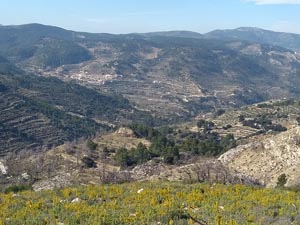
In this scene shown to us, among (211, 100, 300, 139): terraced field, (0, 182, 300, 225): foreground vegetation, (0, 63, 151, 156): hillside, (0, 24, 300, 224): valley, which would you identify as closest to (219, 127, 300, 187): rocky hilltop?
(0, 24, 300, 224): valley

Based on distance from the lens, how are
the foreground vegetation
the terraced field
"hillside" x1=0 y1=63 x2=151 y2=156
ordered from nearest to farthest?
the foreground vegetation
the terraced field
"hillside" x1=0 y1=63 x2=151 y2=156

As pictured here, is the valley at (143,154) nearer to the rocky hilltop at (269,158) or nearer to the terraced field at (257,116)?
the rocky hilltop at (269,158)

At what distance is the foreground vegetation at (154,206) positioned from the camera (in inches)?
581

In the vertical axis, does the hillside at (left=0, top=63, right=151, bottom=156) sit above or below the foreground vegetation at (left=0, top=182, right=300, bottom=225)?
below

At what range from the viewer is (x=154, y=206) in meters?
16.7

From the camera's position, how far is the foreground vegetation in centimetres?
1475

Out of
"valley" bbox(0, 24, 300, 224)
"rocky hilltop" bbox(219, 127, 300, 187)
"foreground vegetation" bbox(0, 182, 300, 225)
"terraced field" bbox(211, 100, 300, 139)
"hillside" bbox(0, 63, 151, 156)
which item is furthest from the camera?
"hillside" bbox(0, 63, 151, 156)

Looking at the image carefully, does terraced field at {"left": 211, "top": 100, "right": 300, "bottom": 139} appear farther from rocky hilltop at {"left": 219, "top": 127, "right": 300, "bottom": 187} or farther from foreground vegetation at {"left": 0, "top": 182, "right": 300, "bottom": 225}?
foreground vegetation at {"left": 0, "top": 182, "right": 300, "bottom": 225}

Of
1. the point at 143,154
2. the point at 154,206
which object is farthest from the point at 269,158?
the point at 154,206

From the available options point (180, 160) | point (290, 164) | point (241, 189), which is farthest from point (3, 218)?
point (180, 160)

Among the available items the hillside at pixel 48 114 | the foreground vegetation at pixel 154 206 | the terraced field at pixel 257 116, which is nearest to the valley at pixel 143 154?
the foreground vegetation at pixel 154 206

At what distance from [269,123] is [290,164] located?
62.4 meters

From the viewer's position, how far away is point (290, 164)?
43531 millimetres

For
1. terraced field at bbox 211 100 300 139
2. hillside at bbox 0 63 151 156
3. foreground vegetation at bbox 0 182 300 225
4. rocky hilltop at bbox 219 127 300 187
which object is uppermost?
foreground vegetation at bbox 0 182 300 225
